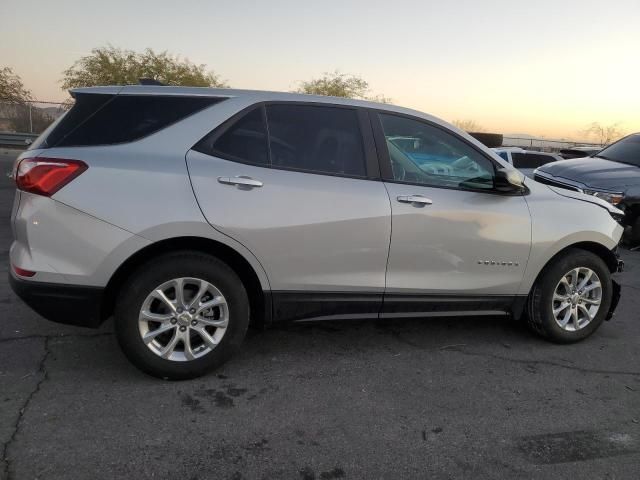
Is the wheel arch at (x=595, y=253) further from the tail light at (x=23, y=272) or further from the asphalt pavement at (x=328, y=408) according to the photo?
the tail light at (x=23, y=272)

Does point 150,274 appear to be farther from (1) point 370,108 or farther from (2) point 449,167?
(2) point 449,167

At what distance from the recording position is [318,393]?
324 cm

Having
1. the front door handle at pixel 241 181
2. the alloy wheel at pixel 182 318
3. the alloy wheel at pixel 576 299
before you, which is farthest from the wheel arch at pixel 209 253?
the alloy wheel at pixel 576 299

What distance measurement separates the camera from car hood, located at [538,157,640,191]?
792 cm

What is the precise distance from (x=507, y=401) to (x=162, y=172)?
2544mm

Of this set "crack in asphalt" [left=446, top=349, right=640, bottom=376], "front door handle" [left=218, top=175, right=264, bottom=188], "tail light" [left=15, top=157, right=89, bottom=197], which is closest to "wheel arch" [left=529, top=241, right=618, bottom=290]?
"crack in asphalt" [left=446, top=349, right=640, bottom=376]

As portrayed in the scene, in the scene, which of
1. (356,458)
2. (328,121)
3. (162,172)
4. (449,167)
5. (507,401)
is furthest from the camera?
(449,167)

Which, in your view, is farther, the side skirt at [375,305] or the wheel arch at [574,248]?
the wheel arch at [574,248]

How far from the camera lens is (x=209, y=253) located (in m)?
3.27

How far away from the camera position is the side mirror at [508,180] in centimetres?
374

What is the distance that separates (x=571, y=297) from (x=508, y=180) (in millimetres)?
1198

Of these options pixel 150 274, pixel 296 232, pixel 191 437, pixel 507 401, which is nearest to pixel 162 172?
pixel 150 274

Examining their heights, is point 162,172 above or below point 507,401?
above

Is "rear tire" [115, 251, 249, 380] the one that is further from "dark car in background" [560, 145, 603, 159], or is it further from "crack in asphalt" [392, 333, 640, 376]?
"dark car in background" [560, 145, 603, 159]
